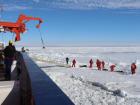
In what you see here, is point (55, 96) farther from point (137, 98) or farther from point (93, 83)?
point (93, 83)

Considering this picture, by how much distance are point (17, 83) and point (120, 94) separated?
7802 millimetres

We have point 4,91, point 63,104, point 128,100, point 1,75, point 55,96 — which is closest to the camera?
point 63,104

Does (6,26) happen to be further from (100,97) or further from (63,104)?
(63,104)

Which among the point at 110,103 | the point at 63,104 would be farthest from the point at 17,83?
the point at 110,103

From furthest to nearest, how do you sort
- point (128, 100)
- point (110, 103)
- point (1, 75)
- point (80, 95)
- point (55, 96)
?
point (80, 95) → point (128, 100) → point (110, 103) → point (1, 75) → point (55, 96)

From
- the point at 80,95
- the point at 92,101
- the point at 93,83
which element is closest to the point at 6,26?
→ the point at 93,83

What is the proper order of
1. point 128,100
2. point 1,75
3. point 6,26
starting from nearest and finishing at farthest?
point 1,75 < point 128,100 < point 6,26

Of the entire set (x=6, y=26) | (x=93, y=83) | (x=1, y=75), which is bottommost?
(x=93, y=83)

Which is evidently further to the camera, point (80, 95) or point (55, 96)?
point (80, 95)

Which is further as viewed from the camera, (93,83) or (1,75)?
(93,83)

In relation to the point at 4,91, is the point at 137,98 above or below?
below

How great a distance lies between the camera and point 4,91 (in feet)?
22.8

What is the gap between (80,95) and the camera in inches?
570

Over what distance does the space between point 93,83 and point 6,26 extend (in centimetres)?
635
